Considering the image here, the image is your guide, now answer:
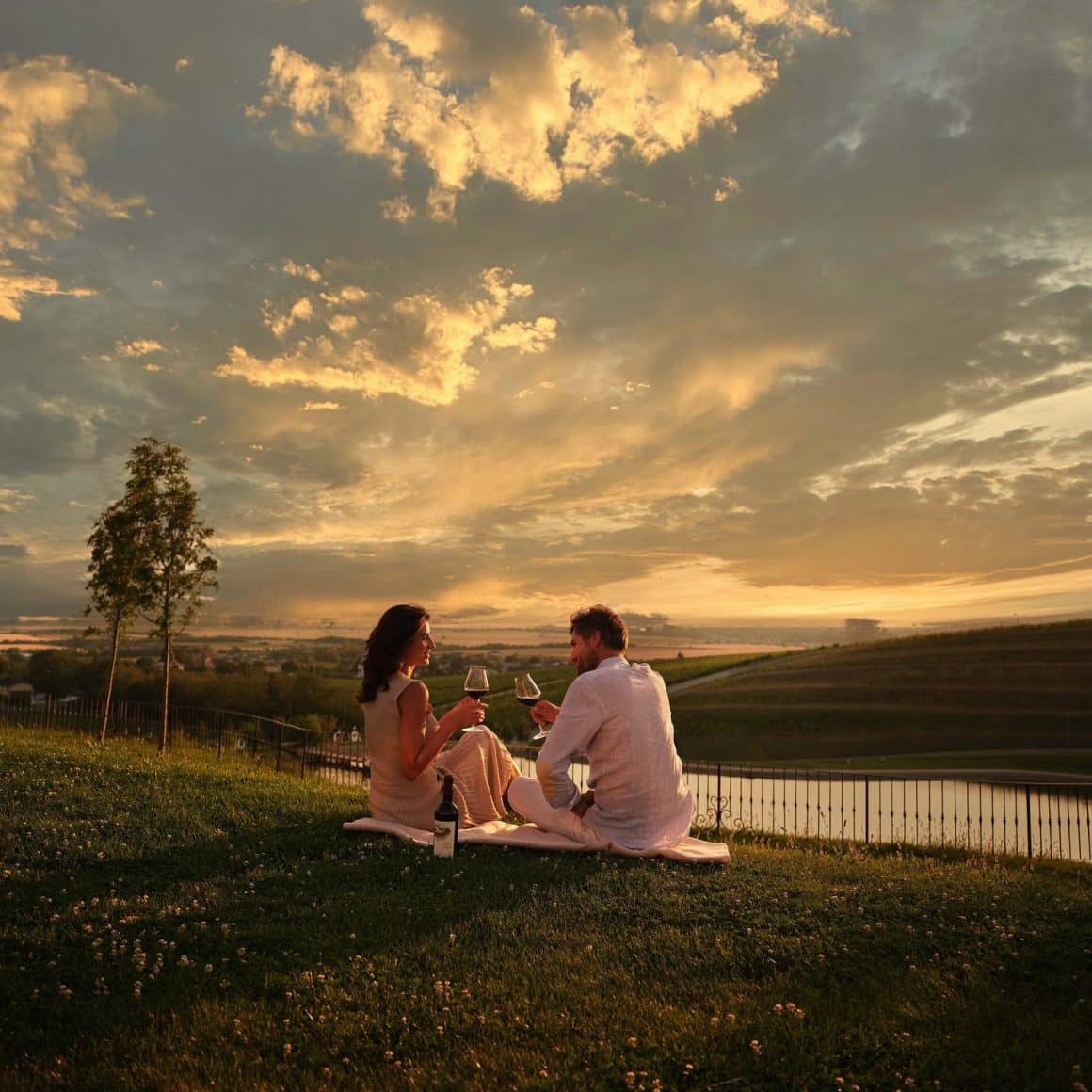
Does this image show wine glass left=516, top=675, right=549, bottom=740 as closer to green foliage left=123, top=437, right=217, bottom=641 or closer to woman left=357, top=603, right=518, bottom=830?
woman left=357, top=603, right=518, bottom=830

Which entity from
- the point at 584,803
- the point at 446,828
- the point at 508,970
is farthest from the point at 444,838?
the point at 508,970

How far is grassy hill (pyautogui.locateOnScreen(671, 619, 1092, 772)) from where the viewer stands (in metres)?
53.1

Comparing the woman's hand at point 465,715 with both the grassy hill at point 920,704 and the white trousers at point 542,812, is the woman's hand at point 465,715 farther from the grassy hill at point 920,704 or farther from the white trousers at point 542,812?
the grassy hill at point 920,704

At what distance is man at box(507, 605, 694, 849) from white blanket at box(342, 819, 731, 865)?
0.07m

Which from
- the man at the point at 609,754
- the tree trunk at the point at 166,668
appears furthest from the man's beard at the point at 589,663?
the tree trunk at the point at 166,668

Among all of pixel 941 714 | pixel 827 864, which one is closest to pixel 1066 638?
pixel 941 714

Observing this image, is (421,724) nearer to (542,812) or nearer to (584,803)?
(542,812)

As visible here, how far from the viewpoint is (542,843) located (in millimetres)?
7836

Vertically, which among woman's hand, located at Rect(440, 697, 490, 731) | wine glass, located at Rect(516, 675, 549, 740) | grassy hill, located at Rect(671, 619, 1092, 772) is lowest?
grassy hill, located at Rect(671, 619, 1092, 772)

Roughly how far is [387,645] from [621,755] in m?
2.30

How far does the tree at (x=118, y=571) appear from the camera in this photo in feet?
78.2

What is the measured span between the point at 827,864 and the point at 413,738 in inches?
166

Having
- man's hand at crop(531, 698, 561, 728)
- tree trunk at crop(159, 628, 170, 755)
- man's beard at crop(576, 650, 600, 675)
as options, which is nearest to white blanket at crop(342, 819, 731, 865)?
man's hand at crop(531, 698, 561, 728)

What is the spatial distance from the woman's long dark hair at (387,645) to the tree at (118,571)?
1832 centimetres
